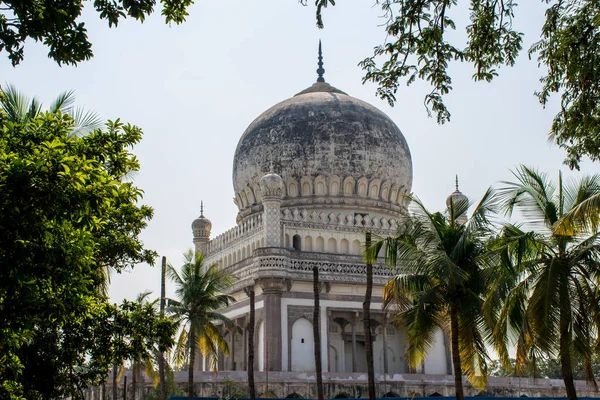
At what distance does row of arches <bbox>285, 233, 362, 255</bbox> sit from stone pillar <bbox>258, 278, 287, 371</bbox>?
2184mm

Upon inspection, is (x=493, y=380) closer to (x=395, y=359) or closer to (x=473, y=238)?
(x=395, y=359)

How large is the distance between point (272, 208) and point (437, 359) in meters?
9.32

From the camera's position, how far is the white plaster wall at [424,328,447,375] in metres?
35.8

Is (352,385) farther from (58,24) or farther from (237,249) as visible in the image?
(58,24)

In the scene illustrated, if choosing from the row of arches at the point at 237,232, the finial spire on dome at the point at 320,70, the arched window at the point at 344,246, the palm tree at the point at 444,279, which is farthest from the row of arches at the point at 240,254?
the palm tree at the point at 444,279

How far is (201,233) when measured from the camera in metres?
41.0

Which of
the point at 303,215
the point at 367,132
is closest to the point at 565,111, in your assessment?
the point at 303,215

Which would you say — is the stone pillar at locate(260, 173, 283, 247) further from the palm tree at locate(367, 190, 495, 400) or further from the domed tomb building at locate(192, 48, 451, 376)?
the palm tree at locate(367, 190, 495, 400)

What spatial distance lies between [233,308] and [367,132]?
397 inches

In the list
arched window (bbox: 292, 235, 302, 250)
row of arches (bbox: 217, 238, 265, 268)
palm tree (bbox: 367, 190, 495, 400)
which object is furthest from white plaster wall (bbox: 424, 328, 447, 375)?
palm tree (bbox: 367, 190, 495, 400)

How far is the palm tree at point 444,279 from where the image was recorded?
18.1 meters

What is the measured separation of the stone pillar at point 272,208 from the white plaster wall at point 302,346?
3330 millimetres

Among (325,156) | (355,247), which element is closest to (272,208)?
(355,247)

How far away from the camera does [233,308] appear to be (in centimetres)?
3700
